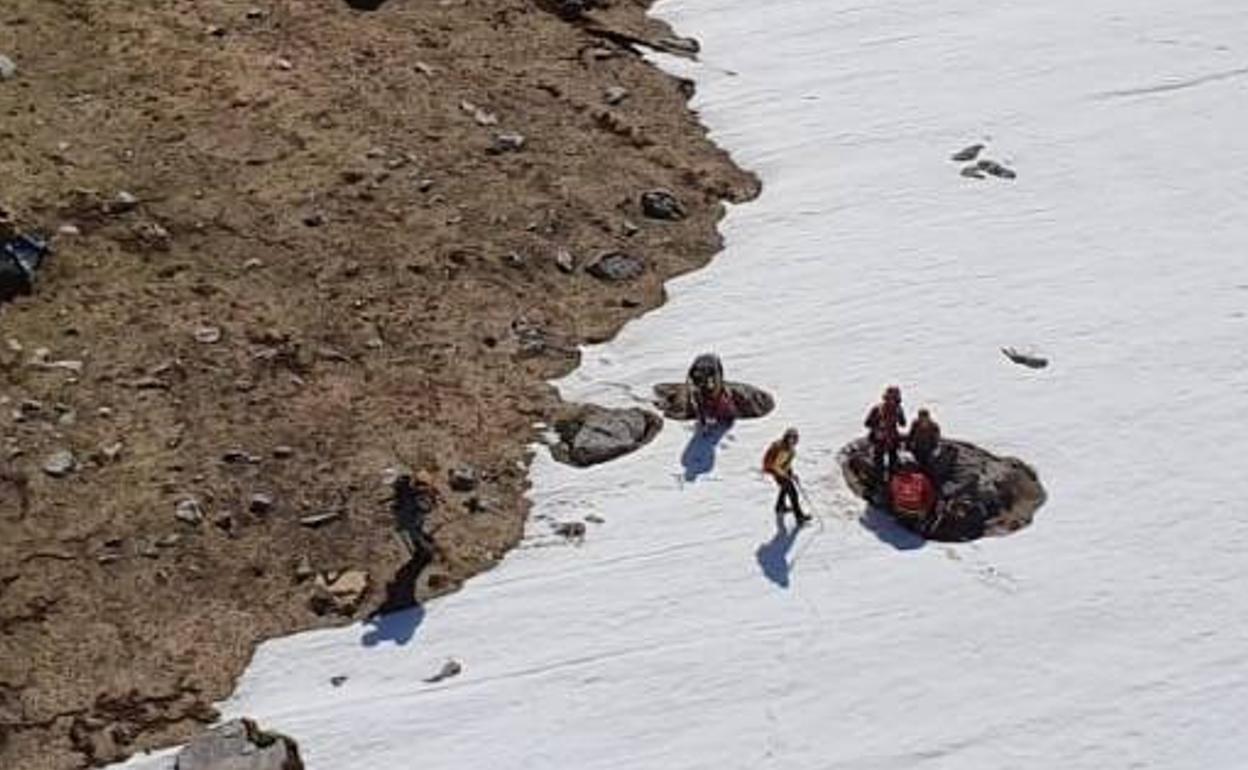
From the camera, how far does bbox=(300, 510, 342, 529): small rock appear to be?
20.8 metres

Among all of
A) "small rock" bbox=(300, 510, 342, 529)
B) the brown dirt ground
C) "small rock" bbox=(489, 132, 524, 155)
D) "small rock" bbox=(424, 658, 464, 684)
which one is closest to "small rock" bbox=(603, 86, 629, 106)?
the brown dirt ground

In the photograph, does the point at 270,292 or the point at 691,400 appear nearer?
the point at 691,400

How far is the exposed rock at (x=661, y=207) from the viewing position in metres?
27.5

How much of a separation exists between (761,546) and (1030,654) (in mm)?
3577

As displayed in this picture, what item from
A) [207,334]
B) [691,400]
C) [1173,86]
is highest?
[1173,86]

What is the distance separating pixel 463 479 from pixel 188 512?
351 cm

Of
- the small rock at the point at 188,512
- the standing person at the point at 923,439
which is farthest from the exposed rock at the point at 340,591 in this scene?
the standing person at the point at 923,439

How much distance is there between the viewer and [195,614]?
1955cm

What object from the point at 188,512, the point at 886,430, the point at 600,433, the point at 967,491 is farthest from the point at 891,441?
the point at 188,512

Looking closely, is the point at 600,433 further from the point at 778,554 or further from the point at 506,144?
the point at 506,144

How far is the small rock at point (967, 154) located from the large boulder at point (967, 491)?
29.2 ft

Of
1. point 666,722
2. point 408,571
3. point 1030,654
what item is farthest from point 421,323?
point 1030,654

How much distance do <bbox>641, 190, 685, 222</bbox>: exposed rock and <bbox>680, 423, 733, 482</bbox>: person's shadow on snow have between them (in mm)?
5844

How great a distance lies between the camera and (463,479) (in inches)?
848
